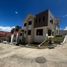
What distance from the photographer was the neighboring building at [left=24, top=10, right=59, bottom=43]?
75.5ft

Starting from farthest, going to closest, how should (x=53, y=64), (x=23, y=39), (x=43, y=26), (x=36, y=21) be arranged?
(x=23, y=39) → (x=36, y=21) → (x=43, y=26) → (x=53, y=64)

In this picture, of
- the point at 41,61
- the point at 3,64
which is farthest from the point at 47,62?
the point at 3,64

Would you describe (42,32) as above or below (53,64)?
above

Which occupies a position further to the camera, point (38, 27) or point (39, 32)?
point (38, 27)

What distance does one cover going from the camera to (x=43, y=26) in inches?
917

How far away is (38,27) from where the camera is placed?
2444 cm

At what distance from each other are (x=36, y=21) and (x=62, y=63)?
17769mm

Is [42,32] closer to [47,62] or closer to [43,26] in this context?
[43,26]

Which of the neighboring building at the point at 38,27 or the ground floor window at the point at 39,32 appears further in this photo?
the ground floor window at the point at 39,32

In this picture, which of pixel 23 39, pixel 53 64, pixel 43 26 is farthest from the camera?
pixel 23 39

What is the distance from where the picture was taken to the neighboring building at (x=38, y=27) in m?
23.0

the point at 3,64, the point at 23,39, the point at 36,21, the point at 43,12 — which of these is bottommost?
the point at 3,64

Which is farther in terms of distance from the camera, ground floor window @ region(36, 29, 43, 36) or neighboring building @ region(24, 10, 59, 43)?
ground floor window @ region(36, 29, 43, 36)

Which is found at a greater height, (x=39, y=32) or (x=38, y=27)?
(x=38, y=27)
